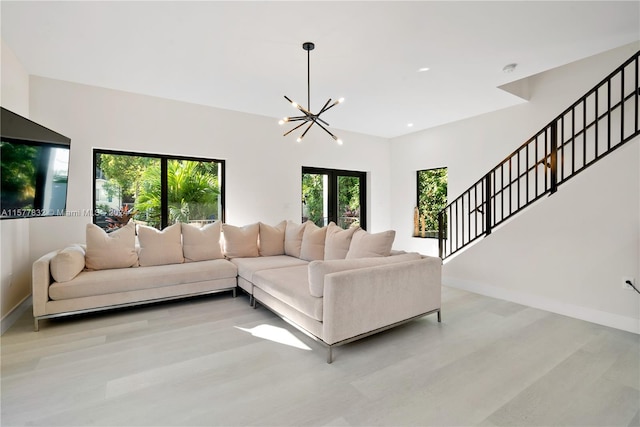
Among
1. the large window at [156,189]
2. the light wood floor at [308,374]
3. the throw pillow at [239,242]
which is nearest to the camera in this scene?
the light wood floor at [308,374]

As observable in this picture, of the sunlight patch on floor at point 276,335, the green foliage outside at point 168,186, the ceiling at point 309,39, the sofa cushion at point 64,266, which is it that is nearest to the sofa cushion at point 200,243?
the green foliage outside at point 168,186

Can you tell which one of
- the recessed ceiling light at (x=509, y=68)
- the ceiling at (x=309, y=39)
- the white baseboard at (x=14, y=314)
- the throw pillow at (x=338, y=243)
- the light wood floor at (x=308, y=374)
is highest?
the recessed ceiling light at (x=509, y=68)

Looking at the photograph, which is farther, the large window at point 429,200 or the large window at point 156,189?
the large window at point 429,200

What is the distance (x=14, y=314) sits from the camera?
3234 millimetres

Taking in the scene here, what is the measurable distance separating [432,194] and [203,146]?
14.6ft

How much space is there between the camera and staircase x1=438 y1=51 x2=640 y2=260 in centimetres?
329

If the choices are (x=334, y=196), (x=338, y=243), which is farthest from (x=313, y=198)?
(x=338, y=243)

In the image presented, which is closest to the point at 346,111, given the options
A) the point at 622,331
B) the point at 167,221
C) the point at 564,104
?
the point at 564,104

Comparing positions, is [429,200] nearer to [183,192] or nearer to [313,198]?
[313,198]

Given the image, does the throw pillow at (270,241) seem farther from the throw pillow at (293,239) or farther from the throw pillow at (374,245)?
the throw pillow at (374,245)

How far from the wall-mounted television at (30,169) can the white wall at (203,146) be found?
76 cm

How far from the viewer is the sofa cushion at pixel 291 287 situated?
2607 mm

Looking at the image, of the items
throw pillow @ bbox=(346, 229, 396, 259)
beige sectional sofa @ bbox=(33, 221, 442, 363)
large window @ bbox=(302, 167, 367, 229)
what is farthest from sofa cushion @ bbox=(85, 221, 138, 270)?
large window @ bbox=(302, 167, 367, 229)

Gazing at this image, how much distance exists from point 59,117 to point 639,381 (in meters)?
6.28
